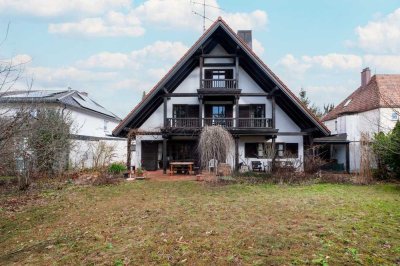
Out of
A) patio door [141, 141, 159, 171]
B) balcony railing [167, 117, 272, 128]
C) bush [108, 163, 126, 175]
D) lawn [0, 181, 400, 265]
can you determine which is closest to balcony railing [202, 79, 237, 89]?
balcony railing [167, 117, 272, 128]

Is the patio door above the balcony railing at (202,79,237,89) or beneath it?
beneath

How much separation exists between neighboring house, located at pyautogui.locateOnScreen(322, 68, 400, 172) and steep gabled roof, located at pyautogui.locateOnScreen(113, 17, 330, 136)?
644 centimetres

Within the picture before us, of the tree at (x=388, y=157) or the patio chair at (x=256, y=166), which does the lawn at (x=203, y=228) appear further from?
the patio chair at (x=256, y=166)

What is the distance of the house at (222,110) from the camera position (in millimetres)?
20047

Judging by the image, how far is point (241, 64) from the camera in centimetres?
2142

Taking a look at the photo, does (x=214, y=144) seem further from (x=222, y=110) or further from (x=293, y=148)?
(x=293, y=148)

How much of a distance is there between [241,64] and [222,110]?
11.8 feet

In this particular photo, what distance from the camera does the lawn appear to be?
5.52 m

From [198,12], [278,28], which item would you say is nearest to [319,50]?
[278,28]

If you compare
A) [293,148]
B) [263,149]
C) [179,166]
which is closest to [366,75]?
[293,148]

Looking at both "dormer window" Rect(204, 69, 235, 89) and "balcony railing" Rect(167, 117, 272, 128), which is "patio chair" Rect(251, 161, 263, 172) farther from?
"dormer window" Rect(204, 69, 235, 89)

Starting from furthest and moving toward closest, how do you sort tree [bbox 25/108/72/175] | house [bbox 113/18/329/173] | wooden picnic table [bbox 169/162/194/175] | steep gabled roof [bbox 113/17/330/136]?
house [bbox 113/18/329/173] → steep gabled roof [bbox 113/17/330/136] → wooden picnic table [bbox 169/162/194/175] → tree [bbox 25/108/72/175]

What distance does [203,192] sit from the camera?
12141mm

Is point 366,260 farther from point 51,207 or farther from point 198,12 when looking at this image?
point 198,12
